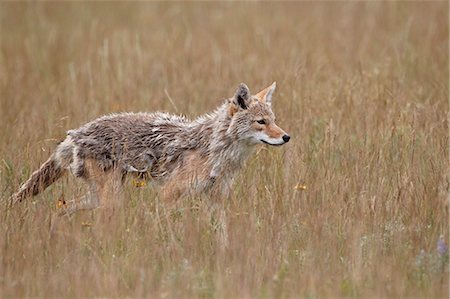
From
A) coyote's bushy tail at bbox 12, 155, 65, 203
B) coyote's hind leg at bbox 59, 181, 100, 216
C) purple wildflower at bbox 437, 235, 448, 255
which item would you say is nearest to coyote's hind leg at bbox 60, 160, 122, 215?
coyote's hind leg at bbox 59, 181, 100, 216

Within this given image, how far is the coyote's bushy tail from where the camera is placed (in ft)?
26.6

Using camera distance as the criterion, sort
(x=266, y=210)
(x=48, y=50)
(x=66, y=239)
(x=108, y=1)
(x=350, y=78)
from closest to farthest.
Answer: (x=66, y=239) → (x=266, y=210) → (x=350, y=78) → (x=48, y=50) → (x=108, y=1)

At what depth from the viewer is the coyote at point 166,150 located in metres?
8.01

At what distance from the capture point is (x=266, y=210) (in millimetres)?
7355

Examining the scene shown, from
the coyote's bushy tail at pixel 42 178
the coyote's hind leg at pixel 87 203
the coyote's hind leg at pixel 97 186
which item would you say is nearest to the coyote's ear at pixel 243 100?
the coyote's hind leg at pixel 97 186

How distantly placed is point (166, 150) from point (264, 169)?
2.88 ft

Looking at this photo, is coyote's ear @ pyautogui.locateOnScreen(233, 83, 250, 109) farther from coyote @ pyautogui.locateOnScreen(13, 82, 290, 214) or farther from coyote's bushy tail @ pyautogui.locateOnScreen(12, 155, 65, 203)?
coyote's bushy tail @ pyautogui.locateOnScreen(12, 155, 65, 203)

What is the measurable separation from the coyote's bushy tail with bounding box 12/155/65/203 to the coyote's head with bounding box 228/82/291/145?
1.59 metres

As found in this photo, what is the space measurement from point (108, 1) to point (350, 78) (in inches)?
336

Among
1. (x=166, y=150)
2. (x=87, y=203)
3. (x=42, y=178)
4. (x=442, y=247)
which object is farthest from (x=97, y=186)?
(x=442, y=247)

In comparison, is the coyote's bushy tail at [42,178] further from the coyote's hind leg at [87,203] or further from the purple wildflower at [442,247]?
the purple wildflower at [442,247]

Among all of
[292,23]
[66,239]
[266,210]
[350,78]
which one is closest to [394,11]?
[292,23]

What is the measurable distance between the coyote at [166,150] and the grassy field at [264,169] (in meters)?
0.19

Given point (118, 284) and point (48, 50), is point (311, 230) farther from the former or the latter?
point (48, 50)
